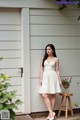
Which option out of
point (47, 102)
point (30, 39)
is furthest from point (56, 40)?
point (47, 102)

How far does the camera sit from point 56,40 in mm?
7539

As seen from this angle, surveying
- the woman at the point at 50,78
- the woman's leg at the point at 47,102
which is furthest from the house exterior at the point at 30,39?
the woman's leg at the point at 47,102

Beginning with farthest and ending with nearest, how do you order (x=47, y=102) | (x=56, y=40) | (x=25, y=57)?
(x=56, y=40) < (x=25, y=57) < (x=47, y=102)

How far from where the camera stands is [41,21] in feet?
24.3

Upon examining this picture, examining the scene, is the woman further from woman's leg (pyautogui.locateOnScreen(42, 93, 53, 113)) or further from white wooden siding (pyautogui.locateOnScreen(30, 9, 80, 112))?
white wooden siding (pyautogui.locateOnScreen(30, 9, 80, 112))

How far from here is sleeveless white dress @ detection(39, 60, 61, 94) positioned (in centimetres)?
709


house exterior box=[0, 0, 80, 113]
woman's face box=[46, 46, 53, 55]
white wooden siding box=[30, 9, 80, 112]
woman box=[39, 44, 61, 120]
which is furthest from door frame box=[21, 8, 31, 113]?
woman's face box=[46, 46, 53, 55]

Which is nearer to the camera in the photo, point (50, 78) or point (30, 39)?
point (50, 78)

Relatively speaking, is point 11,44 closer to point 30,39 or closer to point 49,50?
point 30,39

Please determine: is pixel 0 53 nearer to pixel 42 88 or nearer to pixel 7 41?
pixel 7 41

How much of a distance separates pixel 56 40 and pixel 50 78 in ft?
3.13

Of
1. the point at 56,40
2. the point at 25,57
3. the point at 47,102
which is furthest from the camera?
the point at 56,40

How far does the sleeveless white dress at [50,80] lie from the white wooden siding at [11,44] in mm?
605

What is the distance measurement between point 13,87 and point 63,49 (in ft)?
4.76
